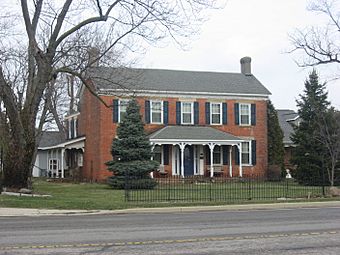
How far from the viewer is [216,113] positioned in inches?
1721

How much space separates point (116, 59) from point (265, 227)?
727 inches

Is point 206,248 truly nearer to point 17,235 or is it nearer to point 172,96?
point 17,235

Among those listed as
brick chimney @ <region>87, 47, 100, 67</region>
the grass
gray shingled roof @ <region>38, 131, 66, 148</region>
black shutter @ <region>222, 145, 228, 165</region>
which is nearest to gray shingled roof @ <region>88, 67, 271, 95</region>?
black shutter @ <region>222, 145, 228, 165</region>

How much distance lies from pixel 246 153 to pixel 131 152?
13.2 m

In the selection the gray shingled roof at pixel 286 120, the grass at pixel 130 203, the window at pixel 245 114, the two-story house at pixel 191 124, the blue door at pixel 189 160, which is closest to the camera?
the grass at pixel 130 203

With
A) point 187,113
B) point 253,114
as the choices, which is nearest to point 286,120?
point 253,114

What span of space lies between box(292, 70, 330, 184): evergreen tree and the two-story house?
14.0ft

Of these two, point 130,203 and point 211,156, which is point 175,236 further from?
point 211,156

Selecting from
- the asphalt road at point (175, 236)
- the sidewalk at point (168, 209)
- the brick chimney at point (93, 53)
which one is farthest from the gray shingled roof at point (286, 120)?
the asphalt road at point (175, 236)

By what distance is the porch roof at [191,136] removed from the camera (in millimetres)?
39562

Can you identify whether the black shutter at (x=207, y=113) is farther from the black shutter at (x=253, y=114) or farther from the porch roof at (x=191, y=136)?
the black shutter at (x=253, y=114)

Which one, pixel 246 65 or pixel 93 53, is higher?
pixel 246 65

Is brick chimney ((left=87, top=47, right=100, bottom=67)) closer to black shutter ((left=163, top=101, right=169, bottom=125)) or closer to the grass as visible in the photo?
the grass

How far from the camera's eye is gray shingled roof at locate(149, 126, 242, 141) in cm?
3981
